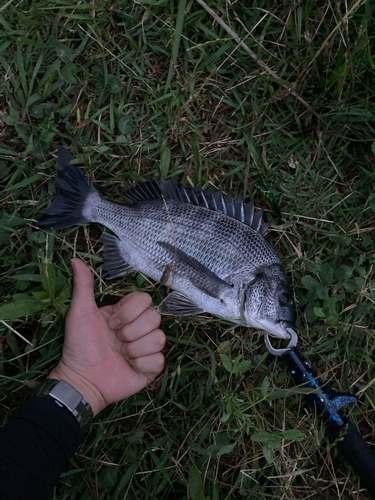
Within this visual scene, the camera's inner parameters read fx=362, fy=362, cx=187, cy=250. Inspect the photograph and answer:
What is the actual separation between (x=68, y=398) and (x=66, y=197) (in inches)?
60.8

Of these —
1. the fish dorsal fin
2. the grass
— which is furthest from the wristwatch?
the fish dorsal fin

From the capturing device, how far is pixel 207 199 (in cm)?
302

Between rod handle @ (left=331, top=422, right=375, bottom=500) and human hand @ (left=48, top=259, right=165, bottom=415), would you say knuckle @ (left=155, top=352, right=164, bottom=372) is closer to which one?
human hand @ (left=48, top=259, right=165, bottom=415)

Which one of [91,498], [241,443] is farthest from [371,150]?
[91,498]

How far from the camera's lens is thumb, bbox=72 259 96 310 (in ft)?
9.01

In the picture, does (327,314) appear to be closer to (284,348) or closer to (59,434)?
(284,348)

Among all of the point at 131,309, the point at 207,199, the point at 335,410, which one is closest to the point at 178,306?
the point at 131,309

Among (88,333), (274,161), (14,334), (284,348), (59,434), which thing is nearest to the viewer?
(59,434)

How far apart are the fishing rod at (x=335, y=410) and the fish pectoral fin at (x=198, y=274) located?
1.87ft

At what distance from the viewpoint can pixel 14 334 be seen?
2.87m

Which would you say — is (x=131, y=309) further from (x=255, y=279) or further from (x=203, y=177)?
(x=203, y=177)

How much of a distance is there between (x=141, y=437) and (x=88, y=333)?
0.94 m

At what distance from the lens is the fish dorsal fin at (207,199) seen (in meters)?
3.00

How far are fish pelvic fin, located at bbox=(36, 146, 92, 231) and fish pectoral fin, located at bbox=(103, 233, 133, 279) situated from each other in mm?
299
